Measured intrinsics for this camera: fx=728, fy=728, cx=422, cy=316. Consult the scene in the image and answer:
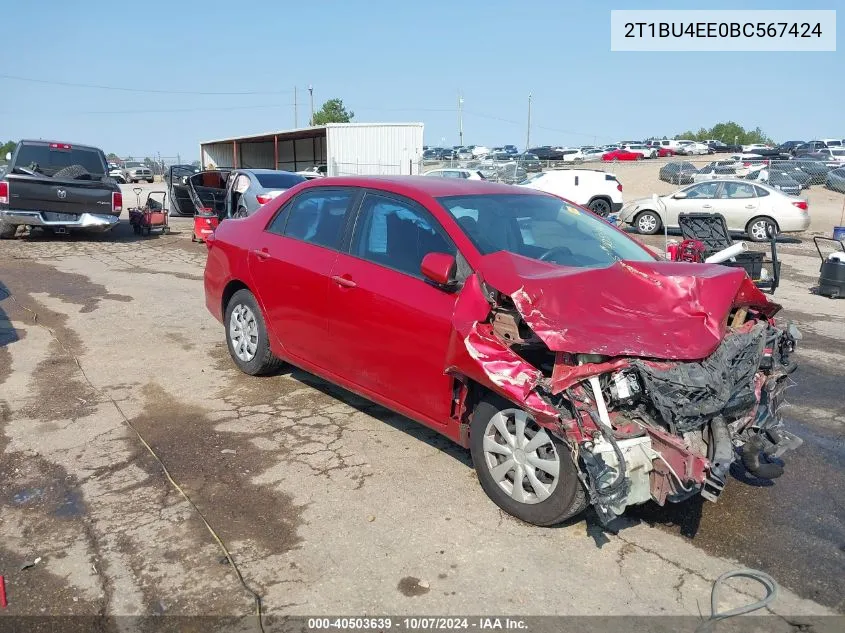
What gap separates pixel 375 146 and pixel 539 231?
24.9 meters

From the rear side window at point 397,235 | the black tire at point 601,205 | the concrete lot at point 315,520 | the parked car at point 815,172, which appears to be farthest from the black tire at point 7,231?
the parked car at point 815,172

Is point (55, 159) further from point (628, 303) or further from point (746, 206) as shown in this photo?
point (746, 206)

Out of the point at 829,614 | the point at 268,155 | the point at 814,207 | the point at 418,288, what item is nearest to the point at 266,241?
the point at 418,288

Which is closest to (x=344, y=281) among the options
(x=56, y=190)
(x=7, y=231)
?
(x=56, y=190)

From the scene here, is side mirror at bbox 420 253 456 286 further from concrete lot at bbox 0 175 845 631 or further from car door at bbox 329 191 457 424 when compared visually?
concrete lot at bbox 0 175 845 631

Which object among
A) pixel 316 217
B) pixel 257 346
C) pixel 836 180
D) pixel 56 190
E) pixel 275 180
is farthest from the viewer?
pixel 836 180

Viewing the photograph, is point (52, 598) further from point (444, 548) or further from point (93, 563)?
point (444, 548)

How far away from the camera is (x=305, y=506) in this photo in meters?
→ 3.90

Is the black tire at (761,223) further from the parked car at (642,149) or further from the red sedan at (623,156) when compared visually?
the parked car at (642,149)

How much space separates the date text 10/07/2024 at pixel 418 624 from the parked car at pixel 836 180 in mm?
31878

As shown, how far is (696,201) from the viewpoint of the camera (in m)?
18.2

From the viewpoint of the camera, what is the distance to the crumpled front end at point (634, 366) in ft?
10.8

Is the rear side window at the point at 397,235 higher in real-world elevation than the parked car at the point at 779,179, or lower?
lower

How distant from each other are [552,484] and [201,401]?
9.93ft
